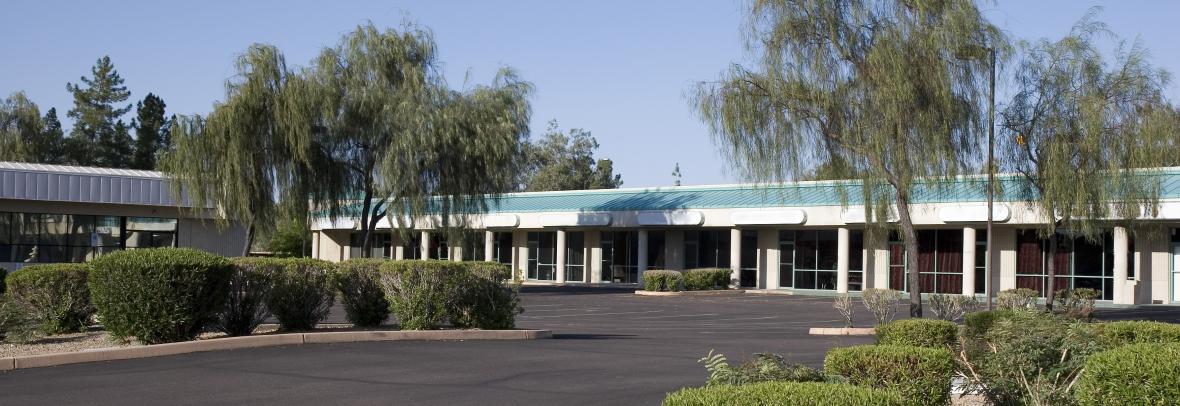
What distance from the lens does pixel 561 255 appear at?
5291 centimetres

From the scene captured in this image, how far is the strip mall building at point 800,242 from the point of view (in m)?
37.5

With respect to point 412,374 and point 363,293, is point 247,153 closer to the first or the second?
point 363,293

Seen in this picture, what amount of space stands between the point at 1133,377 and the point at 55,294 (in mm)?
14596

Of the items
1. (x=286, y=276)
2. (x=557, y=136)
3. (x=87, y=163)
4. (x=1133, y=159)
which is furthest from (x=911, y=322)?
(x=557, y=136)

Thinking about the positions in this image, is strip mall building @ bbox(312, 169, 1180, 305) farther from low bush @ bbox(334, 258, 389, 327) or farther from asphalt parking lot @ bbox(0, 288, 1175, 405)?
low bush @ bbox(334, 258, 389, 327)

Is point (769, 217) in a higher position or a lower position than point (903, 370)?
higher

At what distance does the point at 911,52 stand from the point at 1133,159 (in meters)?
7.17

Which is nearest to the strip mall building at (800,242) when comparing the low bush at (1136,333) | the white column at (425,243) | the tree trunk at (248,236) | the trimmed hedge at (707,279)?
the white column at (425,243)

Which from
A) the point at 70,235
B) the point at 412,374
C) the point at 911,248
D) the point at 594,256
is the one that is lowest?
the point at 412,374

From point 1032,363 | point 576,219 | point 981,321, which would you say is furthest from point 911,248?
point 576,219

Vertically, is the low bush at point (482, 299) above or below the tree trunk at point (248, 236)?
below

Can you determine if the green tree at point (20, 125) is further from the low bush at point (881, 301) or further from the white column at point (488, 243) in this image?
the low bush at point (881, 301)

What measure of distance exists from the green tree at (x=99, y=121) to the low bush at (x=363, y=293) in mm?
62744

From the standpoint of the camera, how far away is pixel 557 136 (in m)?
97.2
